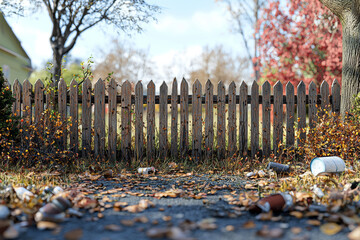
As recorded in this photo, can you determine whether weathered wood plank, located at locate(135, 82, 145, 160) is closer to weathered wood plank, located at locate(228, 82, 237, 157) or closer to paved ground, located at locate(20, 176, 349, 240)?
weathered wood plank, located at locate(228, 82, 237, 157)

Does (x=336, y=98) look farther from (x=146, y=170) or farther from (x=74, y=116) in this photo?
(x=74, y=116)

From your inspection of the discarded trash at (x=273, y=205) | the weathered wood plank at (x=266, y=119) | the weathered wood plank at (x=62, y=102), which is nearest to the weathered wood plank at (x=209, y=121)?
the weathered wood plank at (x=266, y=119)

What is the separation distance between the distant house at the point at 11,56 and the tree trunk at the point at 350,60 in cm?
1180

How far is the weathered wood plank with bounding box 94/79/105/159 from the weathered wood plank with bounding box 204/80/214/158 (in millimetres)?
1915

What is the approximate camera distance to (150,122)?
574cm

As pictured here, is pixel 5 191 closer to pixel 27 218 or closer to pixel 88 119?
pixel 27 218

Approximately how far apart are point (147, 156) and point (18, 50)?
11720 millimetres

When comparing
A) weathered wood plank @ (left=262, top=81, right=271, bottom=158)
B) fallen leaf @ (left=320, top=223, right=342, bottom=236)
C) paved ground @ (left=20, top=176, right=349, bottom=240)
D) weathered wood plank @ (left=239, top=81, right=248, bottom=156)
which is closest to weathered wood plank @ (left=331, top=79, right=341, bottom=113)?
weathered wood plank @ (left=262, top=81, right=271, bottom=158)

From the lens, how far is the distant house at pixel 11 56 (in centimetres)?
1272

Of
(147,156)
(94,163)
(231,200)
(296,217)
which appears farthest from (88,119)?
(296,217)

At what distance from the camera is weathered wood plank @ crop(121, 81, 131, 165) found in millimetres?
5711

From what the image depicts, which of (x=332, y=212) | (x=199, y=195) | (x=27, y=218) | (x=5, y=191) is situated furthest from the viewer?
(x=199, y=195)

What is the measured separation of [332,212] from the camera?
2.78 metres

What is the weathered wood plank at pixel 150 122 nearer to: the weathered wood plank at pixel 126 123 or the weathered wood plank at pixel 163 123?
the weathered wood plank at pixel 163 123
